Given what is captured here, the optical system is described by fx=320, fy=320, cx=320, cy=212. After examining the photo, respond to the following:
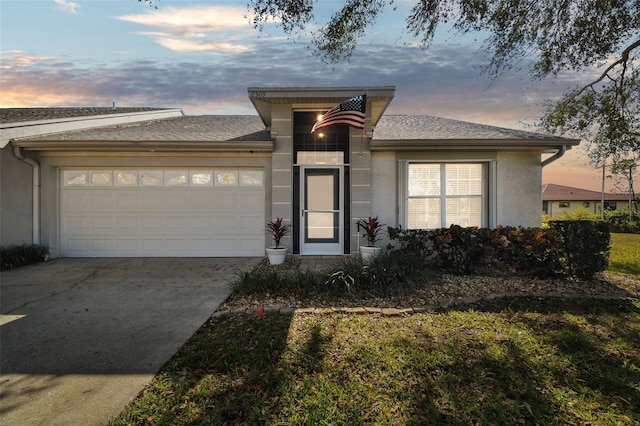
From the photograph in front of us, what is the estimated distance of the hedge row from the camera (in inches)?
244

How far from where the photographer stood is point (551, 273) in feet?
20.5

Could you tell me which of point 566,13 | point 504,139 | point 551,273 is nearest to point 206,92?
point 504,139

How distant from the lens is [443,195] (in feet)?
27.8

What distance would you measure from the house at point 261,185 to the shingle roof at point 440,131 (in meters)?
0.08

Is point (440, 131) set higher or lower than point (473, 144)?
higher

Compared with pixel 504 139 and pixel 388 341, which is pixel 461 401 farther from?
pixel 504 139

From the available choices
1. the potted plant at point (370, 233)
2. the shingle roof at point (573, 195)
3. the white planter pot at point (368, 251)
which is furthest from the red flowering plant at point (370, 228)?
the shingle roof at point (573, 195)

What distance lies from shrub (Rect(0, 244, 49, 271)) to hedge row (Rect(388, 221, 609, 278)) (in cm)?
960

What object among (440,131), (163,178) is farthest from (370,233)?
(163,178)

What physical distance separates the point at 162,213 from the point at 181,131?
8.97 feet

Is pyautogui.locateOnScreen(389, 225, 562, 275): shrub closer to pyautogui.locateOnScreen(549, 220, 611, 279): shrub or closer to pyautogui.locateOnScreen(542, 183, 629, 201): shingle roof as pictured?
pyautogui.locateOnScreen(549, 220, 611, 279): shrub

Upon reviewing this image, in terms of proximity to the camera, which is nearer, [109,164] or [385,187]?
[385,187]

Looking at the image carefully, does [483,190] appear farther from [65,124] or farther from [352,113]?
[65,124]

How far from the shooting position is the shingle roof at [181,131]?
328 inches
